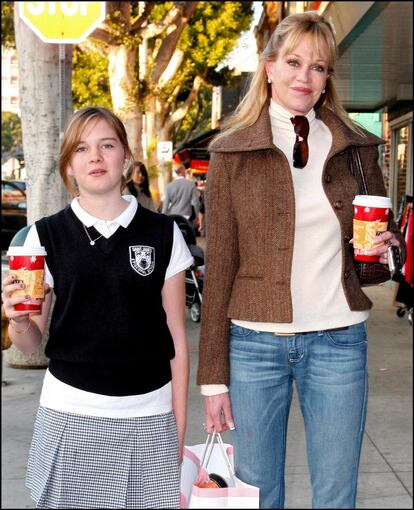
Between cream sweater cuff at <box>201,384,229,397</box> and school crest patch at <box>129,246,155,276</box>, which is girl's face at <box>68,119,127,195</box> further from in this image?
cream sweater cuff at <box>201,384,229,397</box>

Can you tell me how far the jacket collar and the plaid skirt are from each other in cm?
93

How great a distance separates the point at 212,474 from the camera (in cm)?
299

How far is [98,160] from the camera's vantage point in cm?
302

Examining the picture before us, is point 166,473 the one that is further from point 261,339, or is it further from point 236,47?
point 236,47

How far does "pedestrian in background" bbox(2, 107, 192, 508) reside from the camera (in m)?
2.89

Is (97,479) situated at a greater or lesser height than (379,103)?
lesser

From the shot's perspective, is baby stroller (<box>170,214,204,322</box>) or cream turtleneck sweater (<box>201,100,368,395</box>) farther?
baby stroller (<box>170,214,204,322</box>)

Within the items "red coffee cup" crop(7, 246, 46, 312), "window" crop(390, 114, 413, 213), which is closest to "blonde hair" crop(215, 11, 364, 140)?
"red coffee cup" crop(7, 246, 46, 312)

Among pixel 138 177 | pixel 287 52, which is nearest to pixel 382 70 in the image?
pixel 138 177

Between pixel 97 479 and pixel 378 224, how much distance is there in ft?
3.82

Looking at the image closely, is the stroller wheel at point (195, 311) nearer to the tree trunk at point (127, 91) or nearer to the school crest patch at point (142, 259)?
the school crest patch at point (142, 259)

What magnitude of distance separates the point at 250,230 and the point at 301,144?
0.33 m

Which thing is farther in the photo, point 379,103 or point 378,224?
point 379,103

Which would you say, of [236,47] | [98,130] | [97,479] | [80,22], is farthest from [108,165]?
[236,47]
